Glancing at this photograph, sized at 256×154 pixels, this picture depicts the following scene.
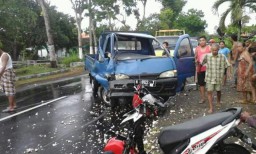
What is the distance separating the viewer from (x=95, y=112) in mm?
9031

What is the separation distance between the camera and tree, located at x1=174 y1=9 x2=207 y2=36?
208ft

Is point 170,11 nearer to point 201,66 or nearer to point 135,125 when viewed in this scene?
point 201,66

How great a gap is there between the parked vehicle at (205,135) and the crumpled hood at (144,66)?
4.84 m

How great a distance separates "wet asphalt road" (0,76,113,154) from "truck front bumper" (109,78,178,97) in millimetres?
734

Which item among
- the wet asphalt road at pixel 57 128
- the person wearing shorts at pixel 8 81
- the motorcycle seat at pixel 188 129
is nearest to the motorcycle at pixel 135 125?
the motorcycle seat at pixel 188 129

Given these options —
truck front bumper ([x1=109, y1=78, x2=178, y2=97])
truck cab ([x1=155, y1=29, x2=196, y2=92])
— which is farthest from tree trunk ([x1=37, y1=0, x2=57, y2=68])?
truck front bumper ([x1=109, y1=78, x2=178, y2=97])

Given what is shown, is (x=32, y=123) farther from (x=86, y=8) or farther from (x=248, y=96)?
(x=86, y=8)

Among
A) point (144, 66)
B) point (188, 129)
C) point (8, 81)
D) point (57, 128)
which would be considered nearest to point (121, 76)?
point (144, 66)

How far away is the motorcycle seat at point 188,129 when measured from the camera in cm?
353

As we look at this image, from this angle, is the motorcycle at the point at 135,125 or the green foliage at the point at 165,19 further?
the green foliage at the point at 165,19

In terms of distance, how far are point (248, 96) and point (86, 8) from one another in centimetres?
2945

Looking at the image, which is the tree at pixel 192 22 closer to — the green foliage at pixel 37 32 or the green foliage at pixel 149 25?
the green foliage at pixel 149 25

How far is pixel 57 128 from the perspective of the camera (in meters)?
7.48

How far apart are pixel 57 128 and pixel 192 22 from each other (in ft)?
198
